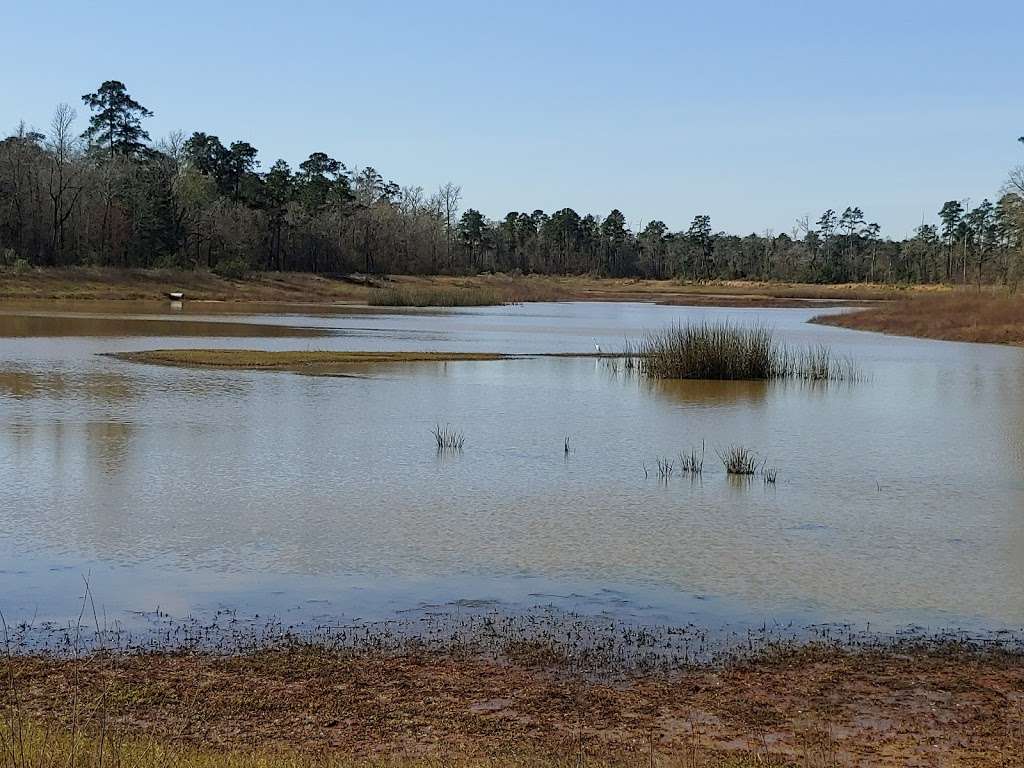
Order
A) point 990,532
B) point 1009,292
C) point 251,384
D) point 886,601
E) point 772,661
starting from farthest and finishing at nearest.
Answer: point 1009,292, point 251,384, point 990,532, point 886,601, point 772,661

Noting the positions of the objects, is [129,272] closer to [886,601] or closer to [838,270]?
[886,601]

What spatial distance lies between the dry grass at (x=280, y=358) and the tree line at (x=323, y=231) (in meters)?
37.3

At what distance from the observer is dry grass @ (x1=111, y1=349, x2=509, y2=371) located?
2873 centimetres

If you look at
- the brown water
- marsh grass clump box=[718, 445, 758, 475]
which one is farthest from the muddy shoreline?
marsh grass clump box=[718, 445, 758, 475]

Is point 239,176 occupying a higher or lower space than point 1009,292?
higher

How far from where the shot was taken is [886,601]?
30.0 ft

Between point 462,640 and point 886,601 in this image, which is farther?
point 886,601

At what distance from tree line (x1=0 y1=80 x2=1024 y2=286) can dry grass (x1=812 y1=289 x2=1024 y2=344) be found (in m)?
7.41

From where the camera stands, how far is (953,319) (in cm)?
4956

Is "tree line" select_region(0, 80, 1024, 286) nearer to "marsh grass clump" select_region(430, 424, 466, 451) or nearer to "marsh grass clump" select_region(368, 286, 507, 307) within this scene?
"marsh grass clump" select_region(368, 286, 507, 307)

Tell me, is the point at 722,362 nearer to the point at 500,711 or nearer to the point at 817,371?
the point at 817,371

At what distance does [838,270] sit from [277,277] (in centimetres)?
6732

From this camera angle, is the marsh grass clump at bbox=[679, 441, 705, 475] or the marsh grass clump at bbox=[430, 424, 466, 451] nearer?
the marsh grass clump at bbox=[679, 441, 705, 475]

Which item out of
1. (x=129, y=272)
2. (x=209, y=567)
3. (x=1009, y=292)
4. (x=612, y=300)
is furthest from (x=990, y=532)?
(x=612, y=300)
